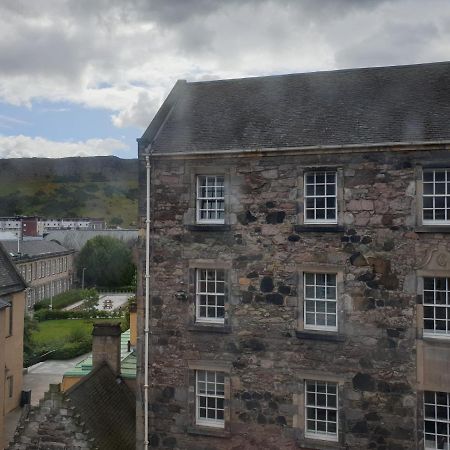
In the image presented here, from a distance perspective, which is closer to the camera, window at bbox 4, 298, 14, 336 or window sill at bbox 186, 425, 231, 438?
window sill at bbox 186, 425, 231, 438

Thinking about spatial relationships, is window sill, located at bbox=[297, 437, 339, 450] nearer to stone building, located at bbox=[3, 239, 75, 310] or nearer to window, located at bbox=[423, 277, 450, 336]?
window, located at bbox=[423, 277, 450, 336]

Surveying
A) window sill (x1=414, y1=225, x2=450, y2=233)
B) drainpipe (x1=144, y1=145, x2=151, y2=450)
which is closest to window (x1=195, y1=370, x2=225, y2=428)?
drainpipe (x1=144, y1=145, x2=151, y2=450)

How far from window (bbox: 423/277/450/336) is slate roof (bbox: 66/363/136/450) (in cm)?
919

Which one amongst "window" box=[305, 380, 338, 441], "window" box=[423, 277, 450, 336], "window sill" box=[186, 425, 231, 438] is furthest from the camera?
"window sill" box=[186, 425, 231, 438]

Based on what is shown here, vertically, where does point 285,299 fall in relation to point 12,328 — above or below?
above

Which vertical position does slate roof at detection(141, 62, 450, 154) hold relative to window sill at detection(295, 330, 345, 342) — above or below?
above

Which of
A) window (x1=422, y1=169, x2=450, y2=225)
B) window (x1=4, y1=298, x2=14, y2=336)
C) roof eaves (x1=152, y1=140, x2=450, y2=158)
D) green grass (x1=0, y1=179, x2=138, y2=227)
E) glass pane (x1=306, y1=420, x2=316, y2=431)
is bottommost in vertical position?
glass pane (x1=306, y1=420, x2=316, y2=431)

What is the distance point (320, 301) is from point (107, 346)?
816 centimetres

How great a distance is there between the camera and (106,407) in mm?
15969

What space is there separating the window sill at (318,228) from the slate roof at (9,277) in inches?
726

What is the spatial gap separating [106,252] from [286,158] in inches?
2491

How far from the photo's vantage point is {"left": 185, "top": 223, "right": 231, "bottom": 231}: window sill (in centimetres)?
1423

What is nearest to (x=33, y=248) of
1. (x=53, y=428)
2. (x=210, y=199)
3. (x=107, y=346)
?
(x=107, y=346)

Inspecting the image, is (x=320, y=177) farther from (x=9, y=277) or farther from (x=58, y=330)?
(x=58, y=330)
